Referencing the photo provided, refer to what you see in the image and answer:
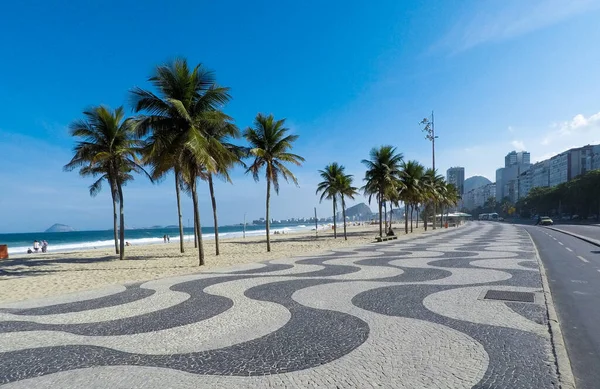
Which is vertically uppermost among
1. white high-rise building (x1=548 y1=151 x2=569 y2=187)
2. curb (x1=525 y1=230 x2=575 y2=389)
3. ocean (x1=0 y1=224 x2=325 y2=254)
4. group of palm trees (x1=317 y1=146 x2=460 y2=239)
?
white high-rise building (x1=548 y1=151 x2=569 y2=187)

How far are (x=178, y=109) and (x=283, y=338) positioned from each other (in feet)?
36.1

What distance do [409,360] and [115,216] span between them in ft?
76.1

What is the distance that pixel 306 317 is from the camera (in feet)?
20.5

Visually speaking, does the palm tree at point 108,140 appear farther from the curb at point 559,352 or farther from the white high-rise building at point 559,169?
the white high-rise building at point 559,169

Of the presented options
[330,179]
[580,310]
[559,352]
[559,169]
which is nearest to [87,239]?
[330,179]

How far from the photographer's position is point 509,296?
741 centimetres

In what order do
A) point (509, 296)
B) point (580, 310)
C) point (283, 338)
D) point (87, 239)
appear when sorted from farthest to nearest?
point (87, 239), point (509, 296), point (580, 310), point (283, 338)

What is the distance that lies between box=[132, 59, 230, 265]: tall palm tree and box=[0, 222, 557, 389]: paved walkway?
6825 mm

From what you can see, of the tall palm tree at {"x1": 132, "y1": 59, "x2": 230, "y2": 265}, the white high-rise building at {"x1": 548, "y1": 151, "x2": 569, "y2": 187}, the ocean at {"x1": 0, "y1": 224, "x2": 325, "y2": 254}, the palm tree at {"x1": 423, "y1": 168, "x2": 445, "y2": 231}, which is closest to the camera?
the tall palm tree at {"x1": 132, "y1": 59, "x2": 230, "y2": 265}

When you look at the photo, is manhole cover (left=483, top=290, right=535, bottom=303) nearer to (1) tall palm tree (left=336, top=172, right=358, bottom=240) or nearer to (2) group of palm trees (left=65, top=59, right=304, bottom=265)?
(2) group of palm trees (left=65, top=59, right=304, bottom=265)

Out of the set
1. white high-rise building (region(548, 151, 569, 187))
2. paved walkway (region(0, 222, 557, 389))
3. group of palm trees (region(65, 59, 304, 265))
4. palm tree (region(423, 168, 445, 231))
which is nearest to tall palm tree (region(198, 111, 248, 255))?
group of palm trees (region(65, 59, 304, 265))

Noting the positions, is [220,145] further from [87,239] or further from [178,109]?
[87,239]

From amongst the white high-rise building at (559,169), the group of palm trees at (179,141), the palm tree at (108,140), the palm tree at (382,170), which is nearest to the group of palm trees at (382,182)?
the palm tree at (382,170)

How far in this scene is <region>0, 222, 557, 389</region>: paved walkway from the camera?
3840 mm
